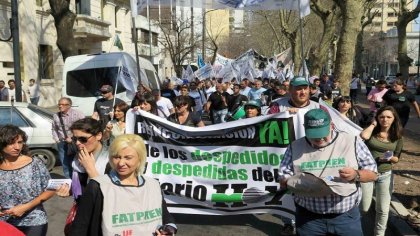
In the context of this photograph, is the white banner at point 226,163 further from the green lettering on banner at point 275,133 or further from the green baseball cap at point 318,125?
the green baseball cap at point 318,125

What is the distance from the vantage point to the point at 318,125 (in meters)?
3.36

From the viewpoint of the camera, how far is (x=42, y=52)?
86.8ft

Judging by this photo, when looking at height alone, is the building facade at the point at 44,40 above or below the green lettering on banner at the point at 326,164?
above

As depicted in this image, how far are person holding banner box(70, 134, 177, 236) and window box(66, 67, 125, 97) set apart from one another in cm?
1204

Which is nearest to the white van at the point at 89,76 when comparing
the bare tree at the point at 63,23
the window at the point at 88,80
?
the window at the point at 88,80

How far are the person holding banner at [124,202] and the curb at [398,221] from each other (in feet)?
12.4

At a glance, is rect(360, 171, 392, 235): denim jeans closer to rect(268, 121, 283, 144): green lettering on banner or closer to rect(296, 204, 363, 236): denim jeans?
rect(268, 121, 283, 144): green lettering on banner

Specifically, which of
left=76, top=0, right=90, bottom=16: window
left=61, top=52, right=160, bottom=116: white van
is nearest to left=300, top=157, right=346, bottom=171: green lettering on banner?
left=61, top=52, right=160, bottom=116: white van

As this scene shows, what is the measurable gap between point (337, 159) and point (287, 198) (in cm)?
246

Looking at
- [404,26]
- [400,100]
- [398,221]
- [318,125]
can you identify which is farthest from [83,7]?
[318,125]

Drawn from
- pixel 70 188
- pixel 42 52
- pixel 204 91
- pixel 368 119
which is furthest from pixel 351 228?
pixel 42 52

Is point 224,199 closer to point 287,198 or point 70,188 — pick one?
point 287,198

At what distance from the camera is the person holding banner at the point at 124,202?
2.70 meters

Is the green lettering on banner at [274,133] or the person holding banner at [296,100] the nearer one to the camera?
the person holding banner at [296,100]
